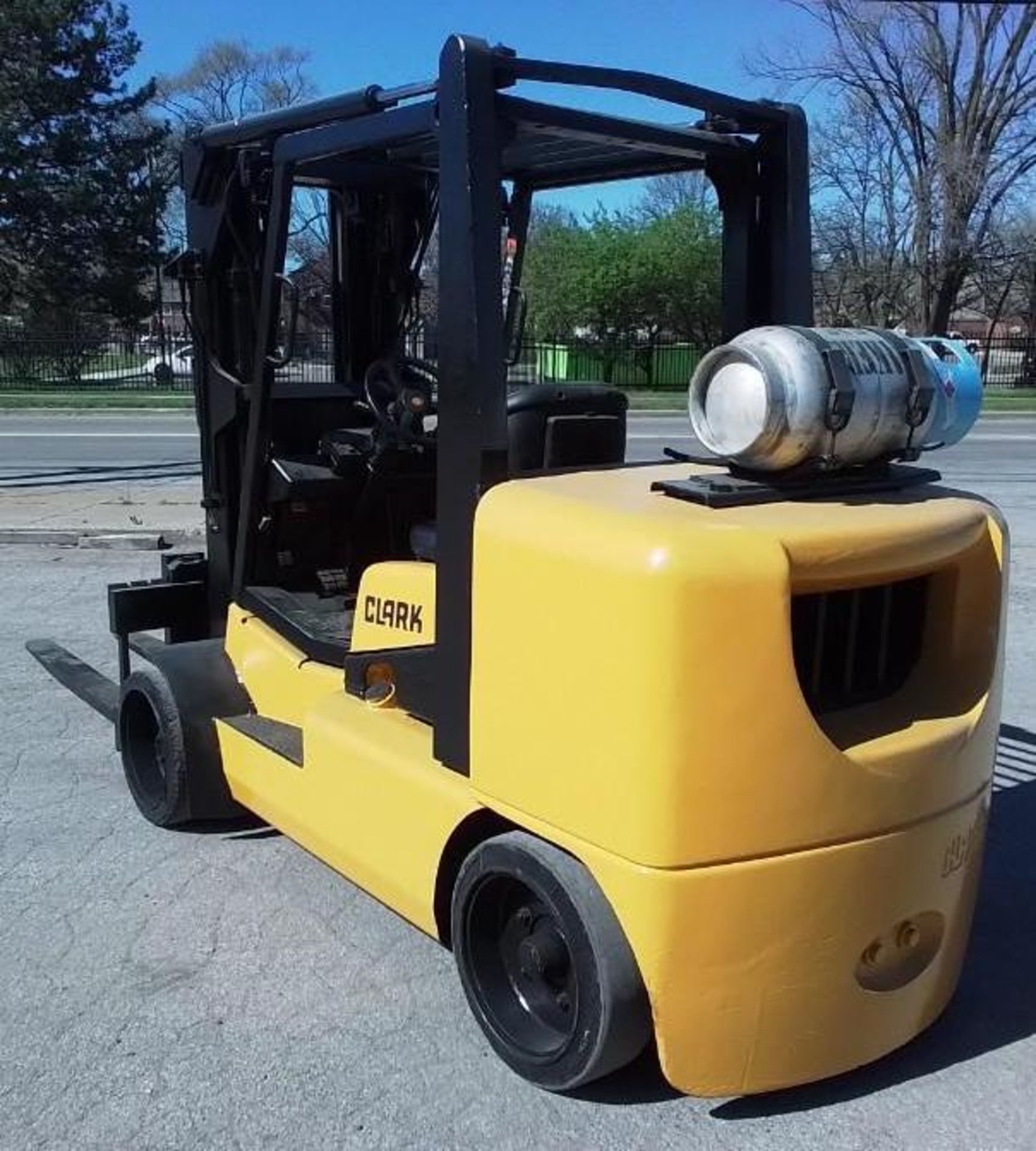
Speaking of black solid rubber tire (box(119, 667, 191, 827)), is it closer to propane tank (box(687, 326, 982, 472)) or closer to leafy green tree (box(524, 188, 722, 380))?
propane tank (box(687, 326, 982, 472))

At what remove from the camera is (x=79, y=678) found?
574 cm

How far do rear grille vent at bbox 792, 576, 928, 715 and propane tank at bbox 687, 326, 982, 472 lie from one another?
13.3 inches

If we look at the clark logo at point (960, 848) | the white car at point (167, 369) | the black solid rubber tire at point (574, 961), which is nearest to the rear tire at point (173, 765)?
the black solid rubber tire at point (574, 961)

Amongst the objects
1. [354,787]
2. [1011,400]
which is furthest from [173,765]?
[1011,400]

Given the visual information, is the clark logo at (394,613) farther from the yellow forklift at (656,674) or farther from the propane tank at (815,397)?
the propane tank at (815,397)

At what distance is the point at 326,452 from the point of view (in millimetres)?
4562

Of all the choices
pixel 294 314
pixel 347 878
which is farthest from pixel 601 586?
pixel 294 314

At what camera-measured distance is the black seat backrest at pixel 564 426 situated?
3.46 m

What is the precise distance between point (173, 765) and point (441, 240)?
2.23 m

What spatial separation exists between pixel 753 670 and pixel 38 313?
4120 centimetres

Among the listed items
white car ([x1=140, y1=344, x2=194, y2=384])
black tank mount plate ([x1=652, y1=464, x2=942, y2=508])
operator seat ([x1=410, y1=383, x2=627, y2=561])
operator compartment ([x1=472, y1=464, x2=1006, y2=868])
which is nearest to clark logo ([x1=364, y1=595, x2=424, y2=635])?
operator seat ([x1=410, y1=383, x2=627, y2=561])

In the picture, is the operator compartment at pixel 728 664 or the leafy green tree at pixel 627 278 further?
the leafy green tree at pixel 627 278

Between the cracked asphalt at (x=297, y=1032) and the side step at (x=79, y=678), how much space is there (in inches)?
24.1

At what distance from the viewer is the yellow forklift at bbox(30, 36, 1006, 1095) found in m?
2.61
